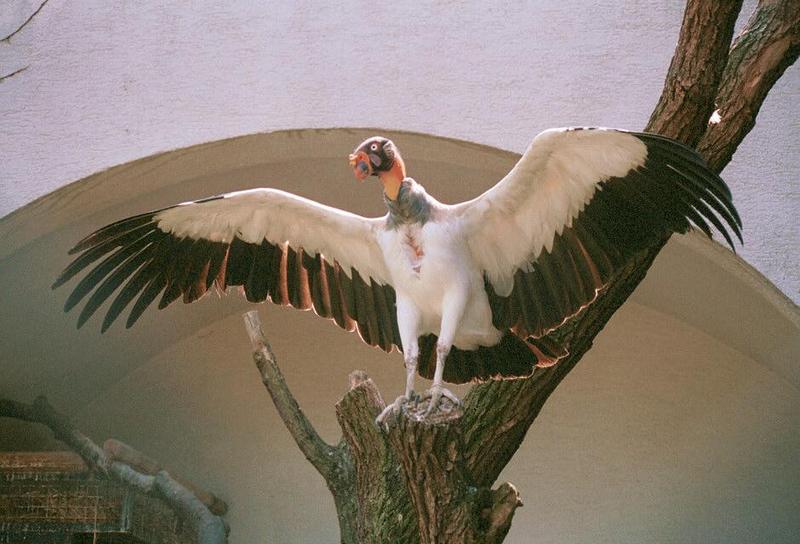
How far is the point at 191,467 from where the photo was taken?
21.0 ft

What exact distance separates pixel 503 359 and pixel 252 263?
0.95 m

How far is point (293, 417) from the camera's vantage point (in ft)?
13.6

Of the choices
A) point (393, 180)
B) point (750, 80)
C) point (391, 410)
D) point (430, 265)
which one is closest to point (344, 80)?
point (393, 180)

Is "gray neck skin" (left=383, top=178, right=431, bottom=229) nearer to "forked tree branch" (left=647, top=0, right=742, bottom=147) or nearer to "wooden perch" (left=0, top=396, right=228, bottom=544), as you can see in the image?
"forked tree branch" (left=647, top=0, right=742, bottom=147)

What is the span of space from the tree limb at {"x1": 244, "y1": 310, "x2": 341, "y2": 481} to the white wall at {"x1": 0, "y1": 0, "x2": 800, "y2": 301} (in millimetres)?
1305

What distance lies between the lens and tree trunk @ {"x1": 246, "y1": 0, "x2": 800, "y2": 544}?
3.44 m

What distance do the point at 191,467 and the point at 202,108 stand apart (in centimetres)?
198

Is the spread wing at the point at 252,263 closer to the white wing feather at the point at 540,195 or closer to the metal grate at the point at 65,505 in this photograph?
the white wing feather at the point at 540,195

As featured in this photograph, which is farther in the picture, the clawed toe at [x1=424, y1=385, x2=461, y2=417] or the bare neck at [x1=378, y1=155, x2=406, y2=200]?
the bare neck at [x1=378, y1=155, x2=406, y2=200]

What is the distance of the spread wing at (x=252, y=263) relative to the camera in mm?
4152

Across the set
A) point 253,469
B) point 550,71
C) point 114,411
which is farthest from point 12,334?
point 550,71

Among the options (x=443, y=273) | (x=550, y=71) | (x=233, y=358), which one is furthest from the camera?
→ (x=233, y=358)

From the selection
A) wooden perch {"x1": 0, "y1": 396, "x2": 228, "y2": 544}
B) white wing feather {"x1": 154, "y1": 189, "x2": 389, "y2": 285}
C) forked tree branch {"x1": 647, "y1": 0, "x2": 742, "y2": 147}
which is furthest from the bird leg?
wooden perch {"x1": 0, "y1": 396, "x2": 228, "y2": 544}

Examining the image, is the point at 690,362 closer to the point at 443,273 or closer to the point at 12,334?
the point at 443,273
